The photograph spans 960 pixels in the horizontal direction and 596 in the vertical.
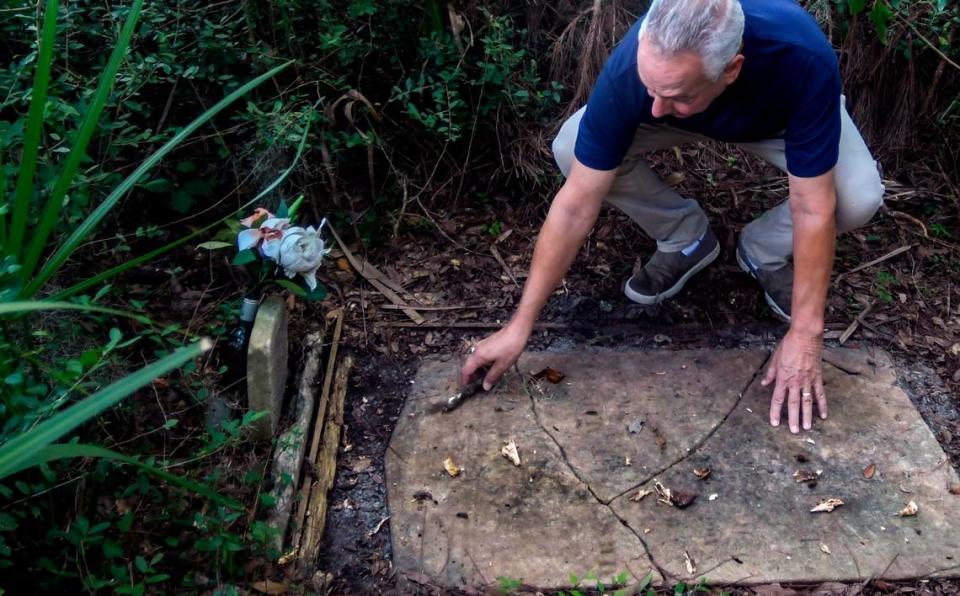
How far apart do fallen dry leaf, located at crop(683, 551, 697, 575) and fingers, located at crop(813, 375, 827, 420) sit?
0.72 m

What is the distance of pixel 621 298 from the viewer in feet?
10.8

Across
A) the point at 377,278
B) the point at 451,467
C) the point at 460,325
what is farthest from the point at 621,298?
the point at 451,467

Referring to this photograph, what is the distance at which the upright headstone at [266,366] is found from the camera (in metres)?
2.54

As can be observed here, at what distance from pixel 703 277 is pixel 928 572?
1375mm

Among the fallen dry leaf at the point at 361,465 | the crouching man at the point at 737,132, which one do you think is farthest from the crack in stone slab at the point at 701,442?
the fallen dry leaf at the point at 361,465

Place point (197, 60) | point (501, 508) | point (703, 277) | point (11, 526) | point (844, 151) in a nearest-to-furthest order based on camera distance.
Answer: point (11, 526), point (501, 508), point (844, 151), point (197, 60), point (703, 277)

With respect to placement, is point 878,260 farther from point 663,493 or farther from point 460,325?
point 460,325

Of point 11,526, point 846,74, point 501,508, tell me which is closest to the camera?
point 11,526

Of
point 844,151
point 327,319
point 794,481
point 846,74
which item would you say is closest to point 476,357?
point 327,319

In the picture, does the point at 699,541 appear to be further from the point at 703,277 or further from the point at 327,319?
the point at 327,319

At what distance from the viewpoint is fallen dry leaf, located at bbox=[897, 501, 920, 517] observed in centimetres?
246

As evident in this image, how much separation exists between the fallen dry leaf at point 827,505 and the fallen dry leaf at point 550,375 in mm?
892

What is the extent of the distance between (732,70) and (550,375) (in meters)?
1.17

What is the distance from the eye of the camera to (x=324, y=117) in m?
3.22
